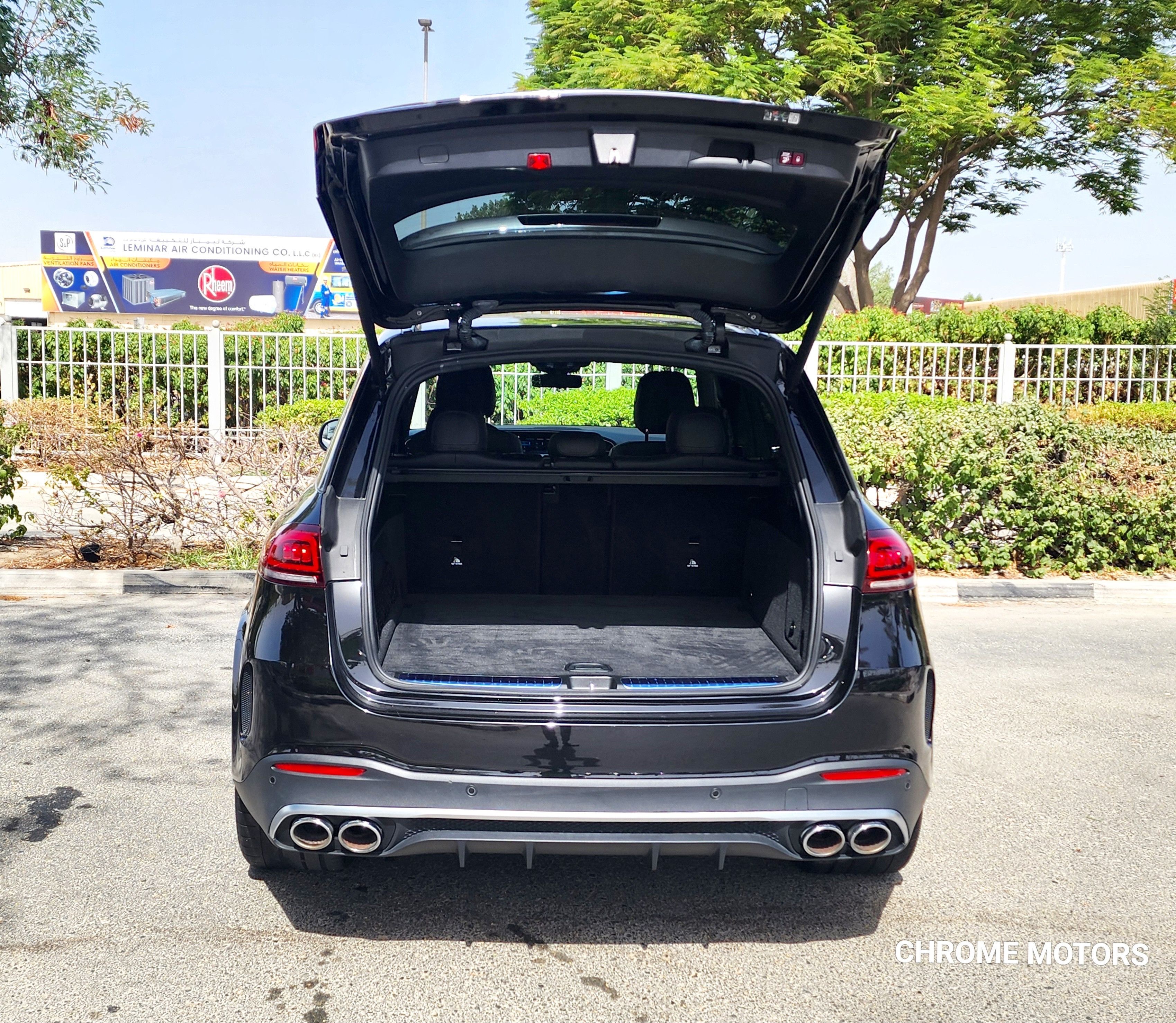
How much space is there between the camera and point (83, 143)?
959 centimetres

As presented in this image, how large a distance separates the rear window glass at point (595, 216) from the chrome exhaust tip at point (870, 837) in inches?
69.4

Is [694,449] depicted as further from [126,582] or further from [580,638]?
[126,582]

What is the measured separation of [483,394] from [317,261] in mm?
Answer: 42223

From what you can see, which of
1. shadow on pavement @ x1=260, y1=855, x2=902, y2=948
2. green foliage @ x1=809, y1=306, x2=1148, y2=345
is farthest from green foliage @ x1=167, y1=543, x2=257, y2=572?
green foliage @ x1=809, y1=306, x2=1148, y2=345

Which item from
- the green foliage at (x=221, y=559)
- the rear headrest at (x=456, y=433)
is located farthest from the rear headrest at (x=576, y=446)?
the green foliage at (x=221, y=559)

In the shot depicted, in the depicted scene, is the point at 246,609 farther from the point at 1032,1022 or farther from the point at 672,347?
the point at 1032,1022

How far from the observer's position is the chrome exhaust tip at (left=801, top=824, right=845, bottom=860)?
8.93 feet

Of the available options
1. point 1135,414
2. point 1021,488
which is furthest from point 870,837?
point 1135,414

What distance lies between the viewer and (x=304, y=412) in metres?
12.8

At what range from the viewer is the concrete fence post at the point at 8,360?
1423cm

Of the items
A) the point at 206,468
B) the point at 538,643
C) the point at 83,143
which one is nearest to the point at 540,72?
the point at 83,143

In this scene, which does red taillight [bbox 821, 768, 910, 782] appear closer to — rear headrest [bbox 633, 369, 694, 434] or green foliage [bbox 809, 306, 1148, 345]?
rear headrest [bbox 633, 369, 694, 434]

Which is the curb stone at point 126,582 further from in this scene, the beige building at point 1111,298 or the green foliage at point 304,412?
the beige building at point 1111,298

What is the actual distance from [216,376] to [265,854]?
12.2 meters
